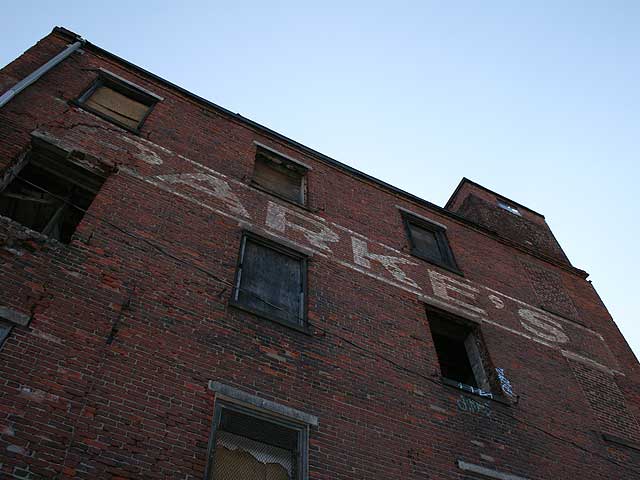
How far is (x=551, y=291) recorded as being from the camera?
1238 cm

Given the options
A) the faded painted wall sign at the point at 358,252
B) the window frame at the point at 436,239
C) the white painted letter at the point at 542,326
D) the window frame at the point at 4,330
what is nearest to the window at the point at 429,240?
the window frame at the point at 436,239

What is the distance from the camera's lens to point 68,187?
8.12m

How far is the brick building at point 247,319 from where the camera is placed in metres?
5.39

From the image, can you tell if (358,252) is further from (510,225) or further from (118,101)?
(510,225)

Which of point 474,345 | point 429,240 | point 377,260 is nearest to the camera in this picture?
point 474,345

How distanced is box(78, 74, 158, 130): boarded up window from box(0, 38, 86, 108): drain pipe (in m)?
0.70

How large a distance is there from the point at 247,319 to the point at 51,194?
341 centimetres

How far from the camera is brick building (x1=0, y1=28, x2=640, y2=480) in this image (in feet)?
17.7

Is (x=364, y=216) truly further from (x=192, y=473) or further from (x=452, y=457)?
Result: (x=192, y=473)

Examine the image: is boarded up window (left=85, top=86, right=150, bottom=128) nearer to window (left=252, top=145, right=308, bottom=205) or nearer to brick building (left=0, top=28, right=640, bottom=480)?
brick building (left=0, top=28, right=640, bottom=480)

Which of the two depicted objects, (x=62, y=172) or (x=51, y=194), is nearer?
(x=51, y=194)

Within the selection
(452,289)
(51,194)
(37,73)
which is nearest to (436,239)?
(452,289)

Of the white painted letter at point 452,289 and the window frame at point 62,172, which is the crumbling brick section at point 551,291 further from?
the window frame at point 62,172

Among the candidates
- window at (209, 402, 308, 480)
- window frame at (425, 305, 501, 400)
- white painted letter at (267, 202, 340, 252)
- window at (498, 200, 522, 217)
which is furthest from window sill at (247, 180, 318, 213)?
window at (498, 200, 522, 217)
